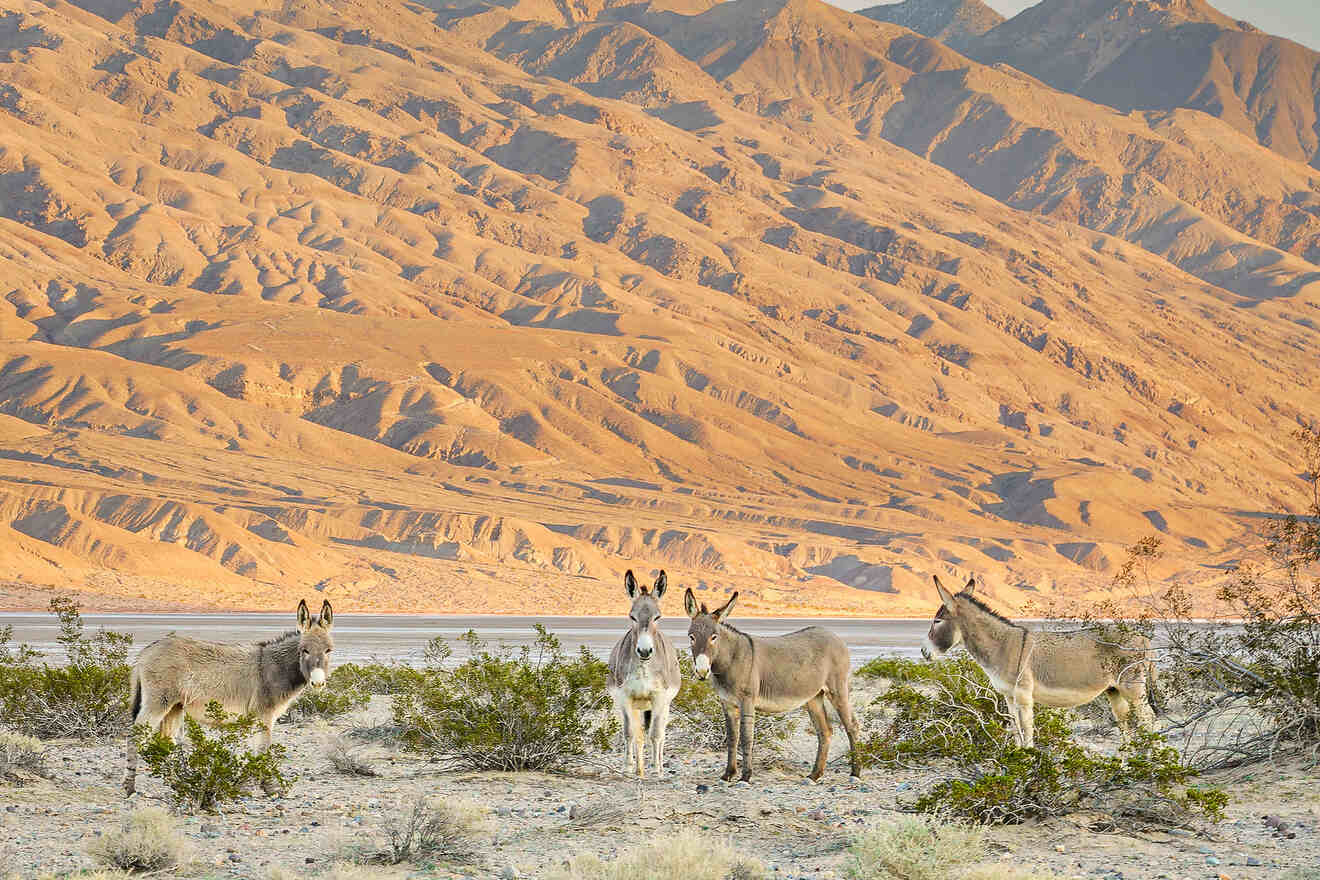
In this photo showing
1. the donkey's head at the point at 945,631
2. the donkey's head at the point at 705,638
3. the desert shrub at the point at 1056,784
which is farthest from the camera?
the donkey's head at the point at 945,631

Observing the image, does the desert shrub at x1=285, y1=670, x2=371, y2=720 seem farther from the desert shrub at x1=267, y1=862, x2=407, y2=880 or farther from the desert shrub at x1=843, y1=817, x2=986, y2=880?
the desert shrub at x1=843, y1=817, x2=986, y2=880

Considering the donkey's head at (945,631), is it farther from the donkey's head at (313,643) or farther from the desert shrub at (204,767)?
the desert shrub at (204,767)

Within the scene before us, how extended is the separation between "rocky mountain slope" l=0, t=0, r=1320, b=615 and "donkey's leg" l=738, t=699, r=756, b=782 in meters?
46.8

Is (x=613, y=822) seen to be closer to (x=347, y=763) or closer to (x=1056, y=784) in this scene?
(x=1056, y=784)

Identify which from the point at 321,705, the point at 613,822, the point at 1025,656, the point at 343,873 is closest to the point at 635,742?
the point at 613,822

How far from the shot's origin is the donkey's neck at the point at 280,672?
12258 mm

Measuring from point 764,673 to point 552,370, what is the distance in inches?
3846

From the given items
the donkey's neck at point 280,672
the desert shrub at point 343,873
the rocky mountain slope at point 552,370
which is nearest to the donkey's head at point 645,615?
the desert shrub at point 343,873

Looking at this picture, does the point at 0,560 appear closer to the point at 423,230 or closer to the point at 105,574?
the point at 105,574

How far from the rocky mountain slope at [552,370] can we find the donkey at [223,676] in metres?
45.4

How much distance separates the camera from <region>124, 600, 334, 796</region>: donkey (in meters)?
11.9

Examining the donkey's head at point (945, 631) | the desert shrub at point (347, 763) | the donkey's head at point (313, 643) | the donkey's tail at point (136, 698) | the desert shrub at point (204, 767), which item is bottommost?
the desert shrub at point (347, 763)

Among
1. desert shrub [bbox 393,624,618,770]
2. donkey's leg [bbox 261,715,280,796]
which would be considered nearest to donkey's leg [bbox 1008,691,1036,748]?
desert shrub [bbox 393,624,618,770]

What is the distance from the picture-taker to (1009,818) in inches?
423
